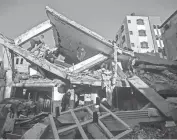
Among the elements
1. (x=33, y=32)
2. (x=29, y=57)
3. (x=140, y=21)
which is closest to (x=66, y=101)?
(x=29, y=57)

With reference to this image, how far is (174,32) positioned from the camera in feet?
45.9

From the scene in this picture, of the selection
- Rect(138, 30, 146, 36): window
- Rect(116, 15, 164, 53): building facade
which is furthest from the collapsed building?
Rect(138, 30, 146, 36): window

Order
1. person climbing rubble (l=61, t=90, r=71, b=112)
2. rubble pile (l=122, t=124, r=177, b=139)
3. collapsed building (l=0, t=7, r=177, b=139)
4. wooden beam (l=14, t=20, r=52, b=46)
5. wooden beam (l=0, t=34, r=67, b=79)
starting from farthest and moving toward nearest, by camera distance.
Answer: wooden beam (l=14, t=20, r=52, b=46), wooden beam (l=0, t=34, r=67, b=79), person climbing rubble (l=61, t=90, r=71, b=112), collapsed building (l=0, t=7, r=177, b=139), rubble pile (l=122, t=124, r=177, b=139)

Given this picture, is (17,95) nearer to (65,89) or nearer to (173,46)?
(65,89)

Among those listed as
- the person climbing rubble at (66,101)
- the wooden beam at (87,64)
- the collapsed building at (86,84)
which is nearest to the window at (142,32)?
the collapsed building at (86,84)

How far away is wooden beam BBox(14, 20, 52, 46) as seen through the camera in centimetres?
905

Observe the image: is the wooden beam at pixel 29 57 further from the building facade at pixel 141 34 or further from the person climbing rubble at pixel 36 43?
the building facade at pixel 141 34

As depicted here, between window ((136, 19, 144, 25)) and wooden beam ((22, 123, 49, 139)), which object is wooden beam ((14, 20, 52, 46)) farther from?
window ((136, 19, 144, 25))

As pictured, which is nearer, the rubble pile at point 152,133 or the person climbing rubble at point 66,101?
the rubble pile at point 152,133

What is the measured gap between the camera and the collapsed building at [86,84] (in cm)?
496

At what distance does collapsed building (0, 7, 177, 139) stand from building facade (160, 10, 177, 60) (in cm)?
434

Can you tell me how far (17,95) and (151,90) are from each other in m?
9.05

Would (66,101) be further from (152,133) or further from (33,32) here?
(33,32)

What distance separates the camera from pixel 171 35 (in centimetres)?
1448
